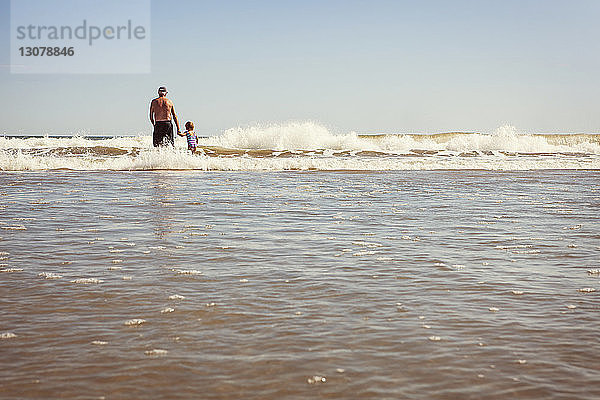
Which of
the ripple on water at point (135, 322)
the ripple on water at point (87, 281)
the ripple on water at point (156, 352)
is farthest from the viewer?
the ripple on water at point (87, 281)

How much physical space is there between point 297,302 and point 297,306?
0.24 ft

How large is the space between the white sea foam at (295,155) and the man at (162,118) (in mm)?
400

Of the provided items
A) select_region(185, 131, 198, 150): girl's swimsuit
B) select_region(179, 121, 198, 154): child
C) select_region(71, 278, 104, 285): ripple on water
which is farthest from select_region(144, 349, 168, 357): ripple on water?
select_region(185, 131, 198, 150): girl's swimsuit

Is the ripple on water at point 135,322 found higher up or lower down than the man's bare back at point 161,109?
lower down

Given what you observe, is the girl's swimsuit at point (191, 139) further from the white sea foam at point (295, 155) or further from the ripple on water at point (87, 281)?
the ripple on water at point (87, 281)

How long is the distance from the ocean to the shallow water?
1cm

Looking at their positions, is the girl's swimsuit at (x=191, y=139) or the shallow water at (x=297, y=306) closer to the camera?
the shallow water at (x=297, y=306)

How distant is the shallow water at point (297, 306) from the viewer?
235cm

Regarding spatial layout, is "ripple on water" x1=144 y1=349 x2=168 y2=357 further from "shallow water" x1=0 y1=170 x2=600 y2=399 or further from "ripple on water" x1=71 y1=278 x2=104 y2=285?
"ripple on water" x1=71 y1=278 x2=104 y2=285

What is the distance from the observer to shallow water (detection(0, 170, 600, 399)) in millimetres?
2348

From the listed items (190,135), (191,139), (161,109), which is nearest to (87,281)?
(161,109)

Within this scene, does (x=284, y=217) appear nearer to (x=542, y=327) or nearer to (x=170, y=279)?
(x=170, y=279)

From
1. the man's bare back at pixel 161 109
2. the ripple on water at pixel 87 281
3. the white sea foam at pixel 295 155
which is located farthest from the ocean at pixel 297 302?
the white sea foam at pixel 295 155

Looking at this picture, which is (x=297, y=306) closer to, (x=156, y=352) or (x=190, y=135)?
(x=156, y=352)
